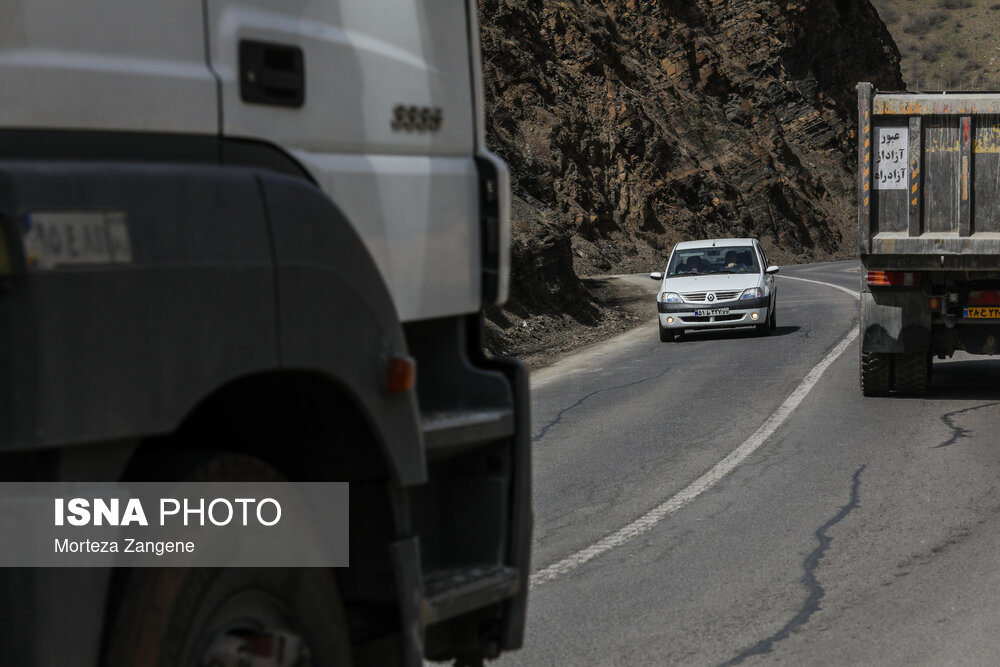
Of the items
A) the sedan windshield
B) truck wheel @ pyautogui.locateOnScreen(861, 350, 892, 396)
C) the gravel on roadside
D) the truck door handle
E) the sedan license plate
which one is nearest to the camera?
the truck door handle

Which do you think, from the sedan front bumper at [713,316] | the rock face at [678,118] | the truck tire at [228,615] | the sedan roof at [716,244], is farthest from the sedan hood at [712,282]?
the truck tire at [228,615]

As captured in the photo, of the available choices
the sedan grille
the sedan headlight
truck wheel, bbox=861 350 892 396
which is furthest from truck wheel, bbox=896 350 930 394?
the sedan headlight

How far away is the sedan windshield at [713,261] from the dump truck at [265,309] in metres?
19.3

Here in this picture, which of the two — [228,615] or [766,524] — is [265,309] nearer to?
[228,615]

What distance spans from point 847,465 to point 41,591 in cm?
832

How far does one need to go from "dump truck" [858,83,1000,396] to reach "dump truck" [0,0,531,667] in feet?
33.7

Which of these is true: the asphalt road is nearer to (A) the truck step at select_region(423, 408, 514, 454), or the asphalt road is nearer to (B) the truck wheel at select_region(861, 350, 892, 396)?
(B) the truck wheel at select_region(861, 350, 892, 396)

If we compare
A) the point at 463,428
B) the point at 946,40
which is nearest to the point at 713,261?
the point at 463,428

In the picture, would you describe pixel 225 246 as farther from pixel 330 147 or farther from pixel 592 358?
pixel 592 358

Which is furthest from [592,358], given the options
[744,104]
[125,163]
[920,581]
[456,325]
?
[744,104]

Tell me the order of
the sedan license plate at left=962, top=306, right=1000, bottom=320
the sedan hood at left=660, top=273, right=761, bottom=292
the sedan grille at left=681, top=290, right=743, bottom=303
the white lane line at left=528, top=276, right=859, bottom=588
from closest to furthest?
the white lane line at left=528, top=276, right=859, bottom=588, the sedan license plate at left=962, top=306, right=1000, bottom=320, the sedan grille at left=681, top=290, right=743, bottom=303, the sedan hood at left=660, top=273, right=761, bottom=292

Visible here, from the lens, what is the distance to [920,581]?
660 cm

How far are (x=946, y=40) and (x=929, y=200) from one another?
136 metres

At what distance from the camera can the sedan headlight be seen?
21672 mm
